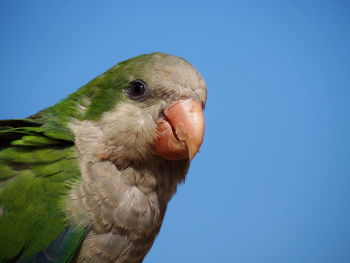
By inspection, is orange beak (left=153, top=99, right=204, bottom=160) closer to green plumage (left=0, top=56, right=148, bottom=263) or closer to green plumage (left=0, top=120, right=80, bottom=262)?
green plumage (left=0, top=56, right=148, bottom=263)

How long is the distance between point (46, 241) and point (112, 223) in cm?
27

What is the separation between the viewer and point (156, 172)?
61.8 inches

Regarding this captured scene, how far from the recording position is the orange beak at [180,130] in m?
1.41

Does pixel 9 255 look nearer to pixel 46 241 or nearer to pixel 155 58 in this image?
pixel 46 241

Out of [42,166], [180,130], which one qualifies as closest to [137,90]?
[180,130]

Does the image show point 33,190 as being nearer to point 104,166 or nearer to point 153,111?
point 104,166

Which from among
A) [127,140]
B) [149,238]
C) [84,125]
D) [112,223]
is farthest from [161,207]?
[84,125]

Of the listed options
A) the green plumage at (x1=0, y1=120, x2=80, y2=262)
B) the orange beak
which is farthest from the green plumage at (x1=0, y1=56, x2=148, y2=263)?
the orange beak

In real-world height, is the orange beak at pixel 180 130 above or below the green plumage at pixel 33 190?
above

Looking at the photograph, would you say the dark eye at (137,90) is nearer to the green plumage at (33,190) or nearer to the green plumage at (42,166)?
the green plumage at (42,166)

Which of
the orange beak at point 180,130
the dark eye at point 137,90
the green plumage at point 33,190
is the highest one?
the dark eye at point 137,90

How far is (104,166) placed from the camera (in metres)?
1.50

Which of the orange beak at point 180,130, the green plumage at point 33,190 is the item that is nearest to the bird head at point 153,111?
the orange beak at point 180,130

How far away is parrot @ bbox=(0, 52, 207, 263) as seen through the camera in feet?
4.62
